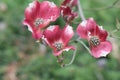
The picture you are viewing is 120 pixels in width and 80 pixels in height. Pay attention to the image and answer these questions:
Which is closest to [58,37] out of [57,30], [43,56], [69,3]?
[57,30]

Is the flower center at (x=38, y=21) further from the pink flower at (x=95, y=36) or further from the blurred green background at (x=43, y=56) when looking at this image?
the blurred green background at (x=43, y=56)

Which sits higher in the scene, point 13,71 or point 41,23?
point 13,71

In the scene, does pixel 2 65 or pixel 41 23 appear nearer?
pixel 41 23

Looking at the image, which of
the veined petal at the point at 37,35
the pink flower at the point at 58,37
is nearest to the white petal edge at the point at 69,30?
the pink flower at the point at 58,37

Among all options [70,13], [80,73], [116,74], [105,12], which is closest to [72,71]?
[80,73]

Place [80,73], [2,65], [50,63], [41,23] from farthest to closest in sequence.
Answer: [2,65], [50,63], [80,73], [41,23]

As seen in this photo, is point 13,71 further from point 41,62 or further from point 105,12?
point 105,12

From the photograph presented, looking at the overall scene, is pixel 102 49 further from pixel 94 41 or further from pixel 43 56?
pixel 43 56
